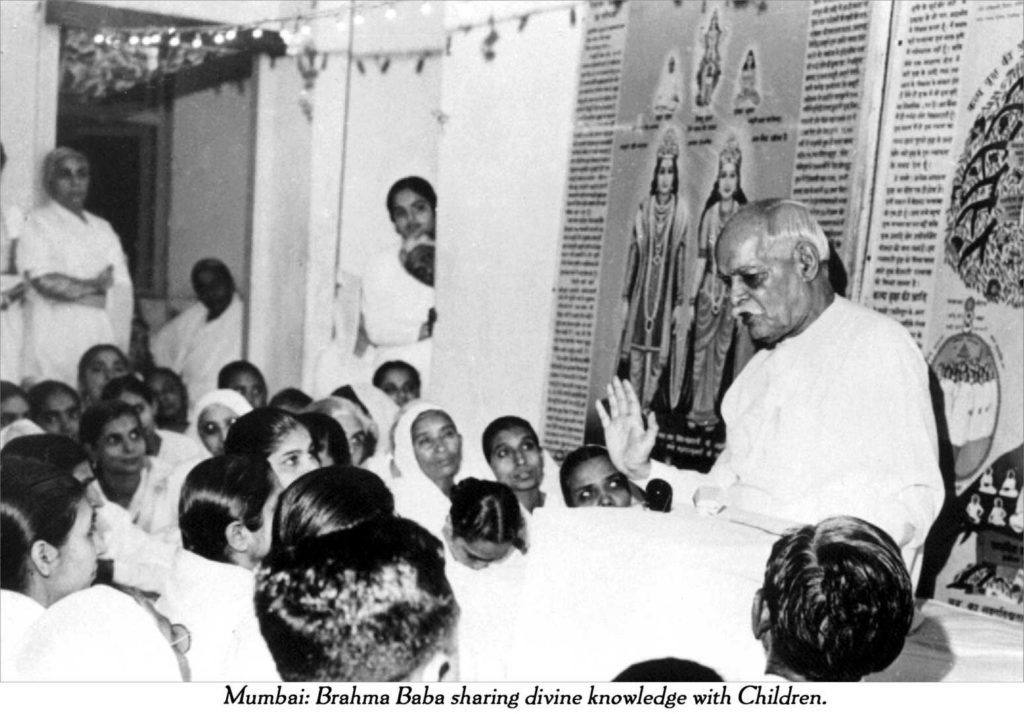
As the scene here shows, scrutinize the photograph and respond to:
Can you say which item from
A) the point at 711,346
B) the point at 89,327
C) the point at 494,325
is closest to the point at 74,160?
the point at 89,327

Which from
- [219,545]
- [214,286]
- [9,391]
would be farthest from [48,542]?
[214,286]

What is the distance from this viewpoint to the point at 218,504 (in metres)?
2.95

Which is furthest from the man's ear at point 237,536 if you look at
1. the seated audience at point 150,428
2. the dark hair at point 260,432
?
the seated audience at point 150,428

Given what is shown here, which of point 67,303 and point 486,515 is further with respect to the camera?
point 67,303

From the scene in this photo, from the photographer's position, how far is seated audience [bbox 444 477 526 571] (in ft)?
11.2

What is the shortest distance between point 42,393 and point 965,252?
9.71 feet

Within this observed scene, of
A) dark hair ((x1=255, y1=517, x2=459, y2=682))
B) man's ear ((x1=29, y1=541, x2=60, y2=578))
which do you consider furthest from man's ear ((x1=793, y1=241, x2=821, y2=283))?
man's ear ((x1=29, y1=541, x2=60, y2=578))

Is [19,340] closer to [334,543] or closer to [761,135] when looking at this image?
[761,135]

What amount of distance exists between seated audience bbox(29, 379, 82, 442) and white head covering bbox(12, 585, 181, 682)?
182cm

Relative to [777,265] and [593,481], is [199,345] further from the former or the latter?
[777,265]

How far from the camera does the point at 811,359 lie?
3.21 meters

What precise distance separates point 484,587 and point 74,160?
2.38 meters

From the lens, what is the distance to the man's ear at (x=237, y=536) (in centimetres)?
295

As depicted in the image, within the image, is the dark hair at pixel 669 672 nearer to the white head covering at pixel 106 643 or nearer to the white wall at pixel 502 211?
the white head covering at pixel 106 643
